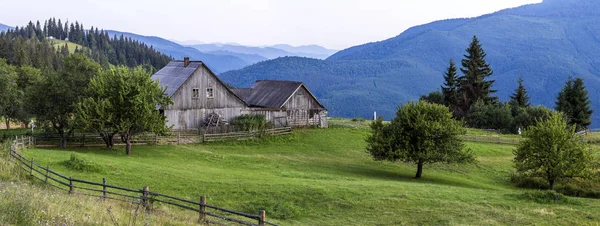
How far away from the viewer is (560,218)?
23.2 metres

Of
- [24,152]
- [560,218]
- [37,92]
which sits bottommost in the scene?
[560,218]

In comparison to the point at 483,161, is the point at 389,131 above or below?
above

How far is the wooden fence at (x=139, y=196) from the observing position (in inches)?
727

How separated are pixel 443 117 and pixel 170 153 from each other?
20728 millimetres

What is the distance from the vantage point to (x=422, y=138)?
3725 cm

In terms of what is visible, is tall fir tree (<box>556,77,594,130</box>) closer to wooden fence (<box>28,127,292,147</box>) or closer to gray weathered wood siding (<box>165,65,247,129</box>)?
wooden fence (<box>28,127,292,147</box>)

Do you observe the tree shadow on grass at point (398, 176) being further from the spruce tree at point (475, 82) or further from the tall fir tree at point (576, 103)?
the spruce tree at point (475, 82)

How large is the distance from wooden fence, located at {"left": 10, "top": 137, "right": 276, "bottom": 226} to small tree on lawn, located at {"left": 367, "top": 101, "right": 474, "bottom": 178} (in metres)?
18.1

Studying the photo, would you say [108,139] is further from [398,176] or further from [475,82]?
[475,82]

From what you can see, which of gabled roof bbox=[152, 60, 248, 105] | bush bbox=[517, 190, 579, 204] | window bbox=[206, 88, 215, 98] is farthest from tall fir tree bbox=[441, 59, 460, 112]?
bush bbox=[517, 190, 579, 204]

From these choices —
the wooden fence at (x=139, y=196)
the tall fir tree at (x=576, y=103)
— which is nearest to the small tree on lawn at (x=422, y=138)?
the wooden fence at (x=139, y=196)

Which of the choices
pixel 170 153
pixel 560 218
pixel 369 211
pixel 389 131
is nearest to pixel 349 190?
pixel 369 211

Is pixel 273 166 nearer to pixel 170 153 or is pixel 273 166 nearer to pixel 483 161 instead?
pixel 170 153

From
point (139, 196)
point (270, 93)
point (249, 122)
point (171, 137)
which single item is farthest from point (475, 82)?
point (139, 196)
